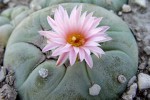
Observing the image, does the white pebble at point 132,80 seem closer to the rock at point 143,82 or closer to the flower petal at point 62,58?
the rock at point 143,82

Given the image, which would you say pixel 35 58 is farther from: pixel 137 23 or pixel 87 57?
pixel 137 23

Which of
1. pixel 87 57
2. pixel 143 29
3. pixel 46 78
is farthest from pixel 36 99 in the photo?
pixel 143 29

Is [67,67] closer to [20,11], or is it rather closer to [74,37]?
[74,37]

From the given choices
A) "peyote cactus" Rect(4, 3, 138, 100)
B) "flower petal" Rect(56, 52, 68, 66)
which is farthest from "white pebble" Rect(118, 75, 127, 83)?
"flower petal" Rect(56, 52, 68, 66)

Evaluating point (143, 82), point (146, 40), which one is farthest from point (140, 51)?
point (143, 82)

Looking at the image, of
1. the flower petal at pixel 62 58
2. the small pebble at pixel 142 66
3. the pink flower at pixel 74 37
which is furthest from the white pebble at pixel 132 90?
the flower petal at pixel 62 58
